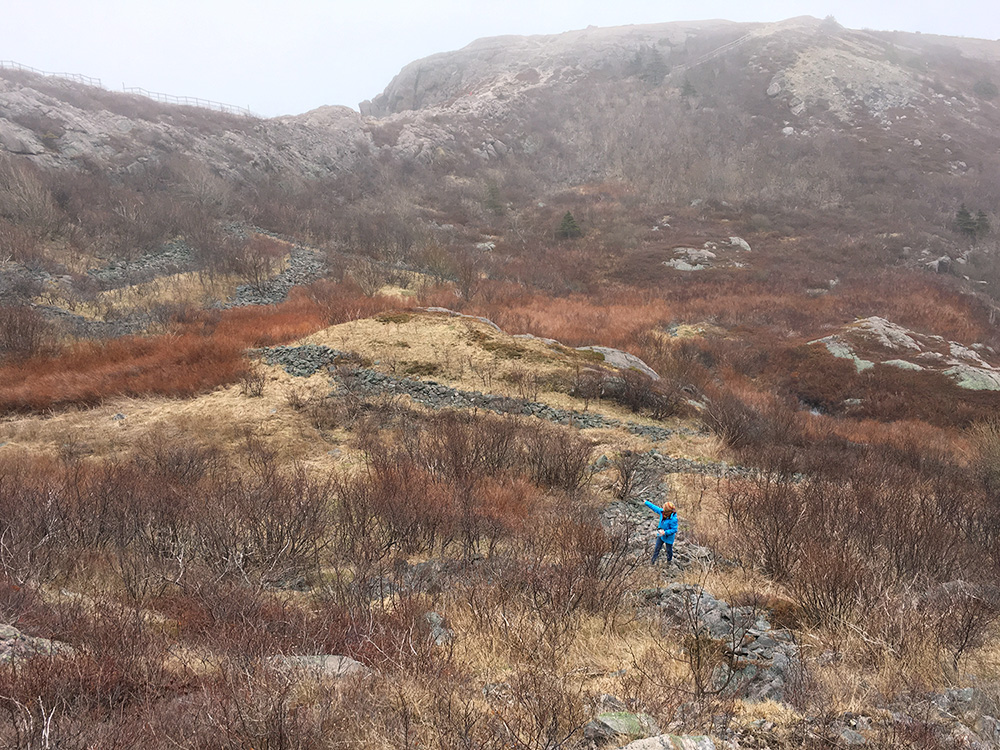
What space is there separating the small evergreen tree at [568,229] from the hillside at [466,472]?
2.06 m

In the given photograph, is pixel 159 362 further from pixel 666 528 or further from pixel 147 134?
pixel 147 134

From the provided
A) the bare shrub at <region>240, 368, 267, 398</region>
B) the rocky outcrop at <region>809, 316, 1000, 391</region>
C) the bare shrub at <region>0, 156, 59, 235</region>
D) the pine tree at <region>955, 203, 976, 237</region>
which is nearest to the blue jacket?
the bare shrub at <region>240, 368, 267, 398</region>

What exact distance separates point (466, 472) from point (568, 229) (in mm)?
29209

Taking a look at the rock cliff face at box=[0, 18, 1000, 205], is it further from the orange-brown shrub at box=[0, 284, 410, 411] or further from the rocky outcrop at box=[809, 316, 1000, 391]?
the rocky outcrop at box=[809, 316, 1000, 391]

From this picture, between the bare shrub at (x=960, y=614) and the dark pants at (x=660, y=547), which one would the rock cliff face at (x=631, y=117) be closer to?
the dark pants at (x=660, y=547)

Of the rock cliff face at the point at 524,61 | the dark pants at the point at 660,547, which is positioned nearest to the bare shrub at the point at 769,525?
the dark pants at the point at 660,547

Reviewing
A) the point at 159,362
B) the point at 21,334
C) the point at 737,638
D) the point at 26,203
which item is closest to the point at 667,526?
the point at 737,638

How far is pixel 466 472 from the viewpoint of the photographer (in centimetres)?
739

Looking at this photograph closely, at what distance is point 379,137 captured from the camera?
47.1m

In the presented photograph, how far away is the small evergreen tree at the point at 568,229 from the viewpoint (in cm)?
3359

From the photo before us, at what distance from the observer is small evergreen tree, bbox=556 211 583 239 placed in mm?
33594

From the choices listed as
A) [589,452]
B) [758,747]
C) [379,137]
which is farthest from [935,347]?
[379,137]

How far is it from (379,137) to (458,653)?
52060mm

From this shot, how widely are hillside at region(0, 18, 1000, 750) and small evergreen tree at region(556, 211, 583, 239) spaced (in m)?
2.06
